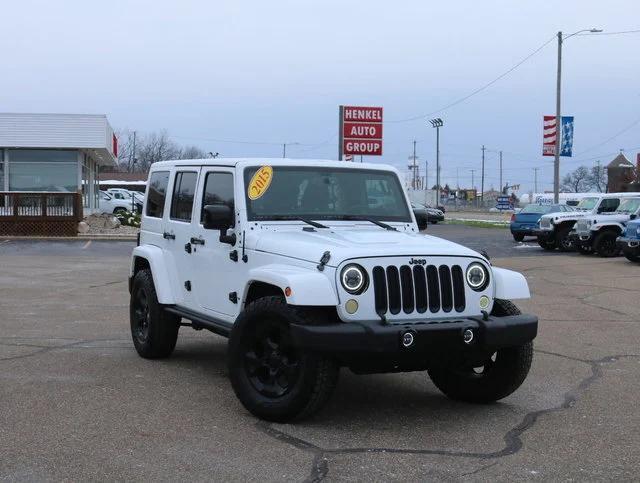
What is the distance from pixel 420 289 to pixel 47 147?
101 ft

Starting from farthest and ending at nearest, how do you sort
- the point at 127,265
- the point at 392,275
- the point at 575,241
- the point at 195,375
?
1. the point at 575,241
2. the point at 127,265
3. the point at 195,375
4. the point at 392,275

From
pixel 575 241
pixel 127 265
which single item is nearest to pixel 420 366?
pixel 127 265

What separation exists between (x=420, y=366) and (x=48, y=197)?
26.6m

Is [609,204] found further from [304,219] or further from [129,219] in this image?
[304,219]

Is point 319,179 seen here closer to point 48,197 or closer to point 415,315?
point 415,315

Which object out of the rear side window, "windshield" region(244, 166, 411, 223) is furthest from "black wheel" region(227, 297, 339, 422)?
the rear side window

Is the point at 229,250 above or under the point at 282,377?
above

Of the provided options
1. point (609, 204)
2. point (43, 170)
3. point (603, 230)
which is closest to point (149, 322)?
point (603, 230)

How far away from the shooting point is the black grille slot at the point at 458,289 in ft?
20.2

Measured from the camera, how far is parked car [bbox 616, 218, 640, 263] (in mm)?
21000

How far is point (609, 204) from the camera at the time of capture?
2550cm

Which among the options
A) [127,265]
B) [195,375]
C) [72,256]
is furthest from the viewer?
[72,256]

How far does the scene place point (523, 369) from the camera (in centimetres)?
657

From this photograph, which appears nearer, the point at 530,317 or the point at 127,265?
the point at 530,317
